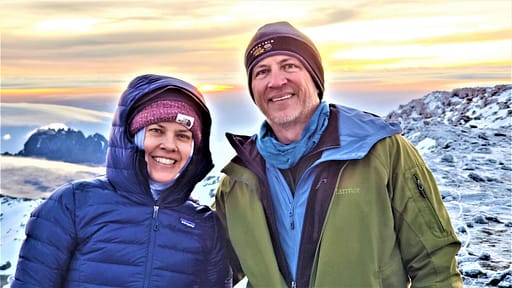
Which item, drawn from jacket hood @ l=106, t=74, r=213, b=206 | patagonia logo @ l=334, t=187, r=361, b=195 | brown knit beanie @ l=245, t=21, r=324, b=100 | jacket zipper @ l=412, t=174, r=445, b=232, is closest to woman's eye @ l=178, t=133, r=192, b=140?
jacket hood @ l=106, t=74, r=213, b=206

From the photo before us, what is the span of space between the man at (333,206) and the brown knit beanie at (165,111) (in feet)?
1.73

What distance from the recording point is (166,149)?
3814 mm

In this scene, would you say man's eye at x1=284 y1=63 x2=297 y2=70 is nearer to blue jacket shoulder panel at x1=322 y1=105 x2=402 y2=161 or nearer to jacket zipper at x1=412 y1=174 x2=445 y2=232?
blue jacket shoulder panel at x1=322 y1=105 x2=402 y2=161

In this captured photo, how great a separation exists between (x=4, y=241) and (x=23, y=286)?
82.7 ft

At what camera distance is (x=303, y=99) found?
414 centimetres

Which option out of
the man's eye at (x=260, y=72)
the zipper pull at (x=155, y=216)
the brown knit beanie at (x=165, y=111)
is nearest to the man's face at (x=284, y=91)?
the man's eye at (x=260, y=72)

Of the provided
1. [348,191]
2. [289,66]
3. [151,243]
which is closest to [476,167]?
[289,66]

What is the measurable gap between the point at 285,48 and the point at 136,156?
4.11 ft

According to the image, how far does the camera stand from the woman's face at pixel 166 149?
3.80 m

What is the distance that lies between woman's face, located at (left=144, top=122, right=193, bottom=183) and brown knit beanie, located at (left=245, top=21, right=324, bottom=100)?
73cm

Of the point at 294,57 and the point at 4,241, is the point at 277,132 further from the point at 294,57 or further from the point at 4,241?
the point at 4,241

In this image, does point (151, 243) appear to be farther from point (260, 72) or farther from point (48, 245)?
point (260, 72)

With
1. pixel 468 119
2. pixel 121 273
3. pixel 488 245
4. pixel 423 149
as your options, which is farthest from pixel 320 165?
pixel 468 119

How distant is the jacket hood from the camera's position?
3.77 m
